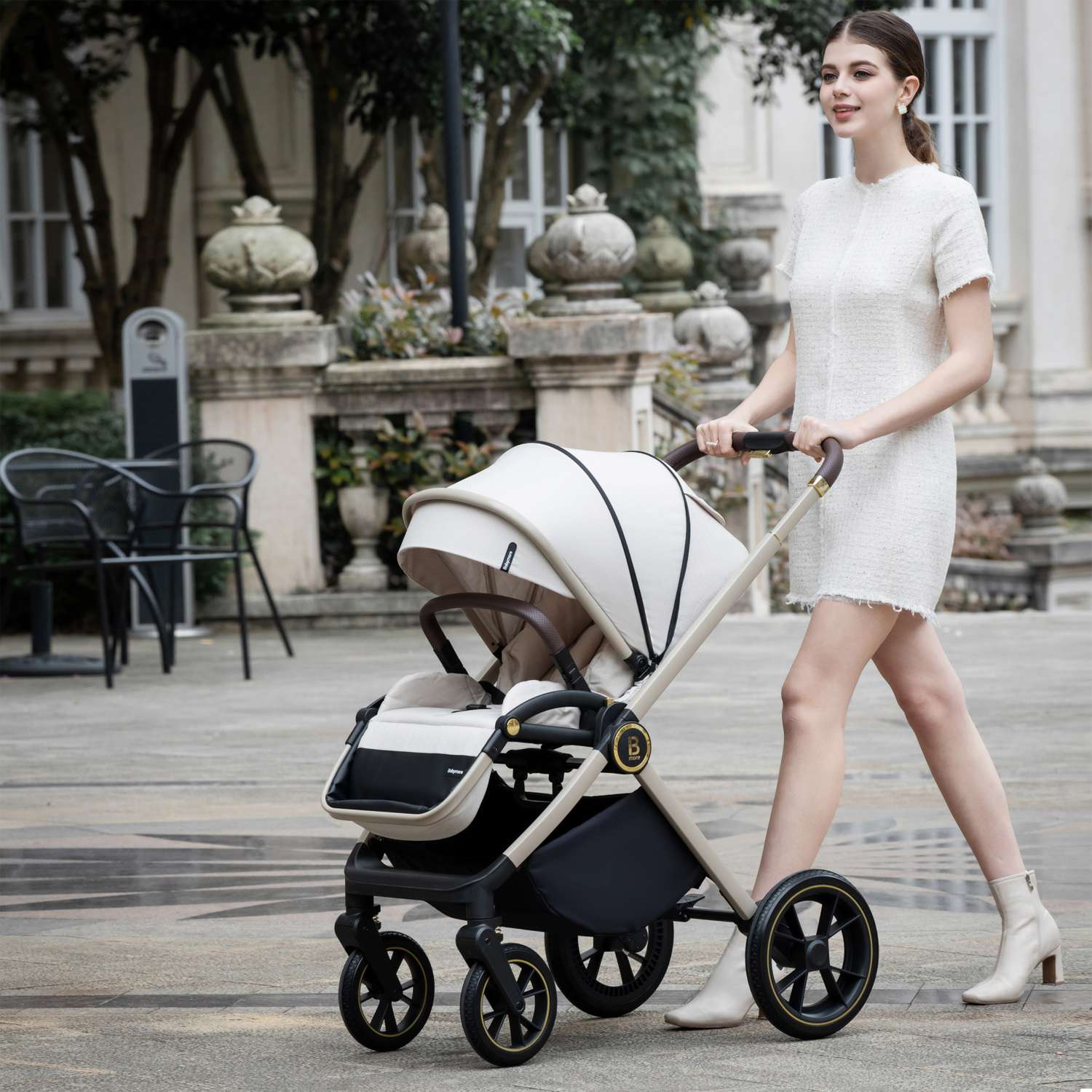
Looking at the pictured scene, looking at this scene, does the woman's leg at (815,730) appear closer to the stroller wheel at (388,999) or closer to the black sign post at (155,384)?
the stroller wheel at (388,999)

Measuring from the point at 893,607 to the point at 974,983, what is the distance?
759 millimetres

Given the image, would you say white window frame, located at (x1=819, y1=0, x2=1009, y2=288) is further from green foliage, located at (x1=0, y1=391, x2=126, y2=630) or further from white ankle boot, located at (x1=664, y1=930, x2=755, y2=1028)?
white ankle boot, located at (x1=664, y1=930, x2=755, y2=1028)

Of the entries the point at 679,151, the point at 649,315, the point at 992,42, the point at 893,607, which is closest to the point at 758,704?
the point at 649,315

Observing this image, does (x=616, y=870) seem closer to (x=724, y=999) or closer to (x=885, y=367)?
(x=724, y=999)

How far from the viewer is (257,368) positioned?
10.8m

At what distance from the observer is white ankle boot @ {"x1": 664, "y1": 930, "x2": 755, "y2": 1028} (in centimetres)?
401

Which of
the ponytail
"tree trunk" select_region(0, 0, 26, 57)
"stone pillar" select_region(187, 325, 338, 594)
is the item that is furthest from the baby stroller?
"tree trunk" select_region(0, 0, 26, 57)

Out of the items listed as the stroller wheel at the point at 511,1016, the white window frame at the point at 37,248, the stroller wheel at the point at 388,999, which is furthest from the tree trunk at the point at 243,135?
the stroller wheel at the point at 511,1016

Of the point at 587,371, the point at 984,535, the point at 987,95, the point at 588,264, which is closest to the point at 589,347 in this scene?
the point at 587,371

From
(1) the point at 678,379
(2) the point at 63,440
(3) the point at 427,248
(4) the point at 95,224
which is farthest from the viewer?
(4) the point at 95,224

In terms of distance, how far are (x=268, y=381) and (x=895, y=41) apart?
687cm

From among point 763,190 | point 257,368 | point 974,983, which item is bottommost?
point 974,983

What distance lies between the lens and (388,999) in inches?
155

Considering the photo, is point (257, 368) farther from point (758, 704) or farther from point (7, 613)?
point (758, 704)
